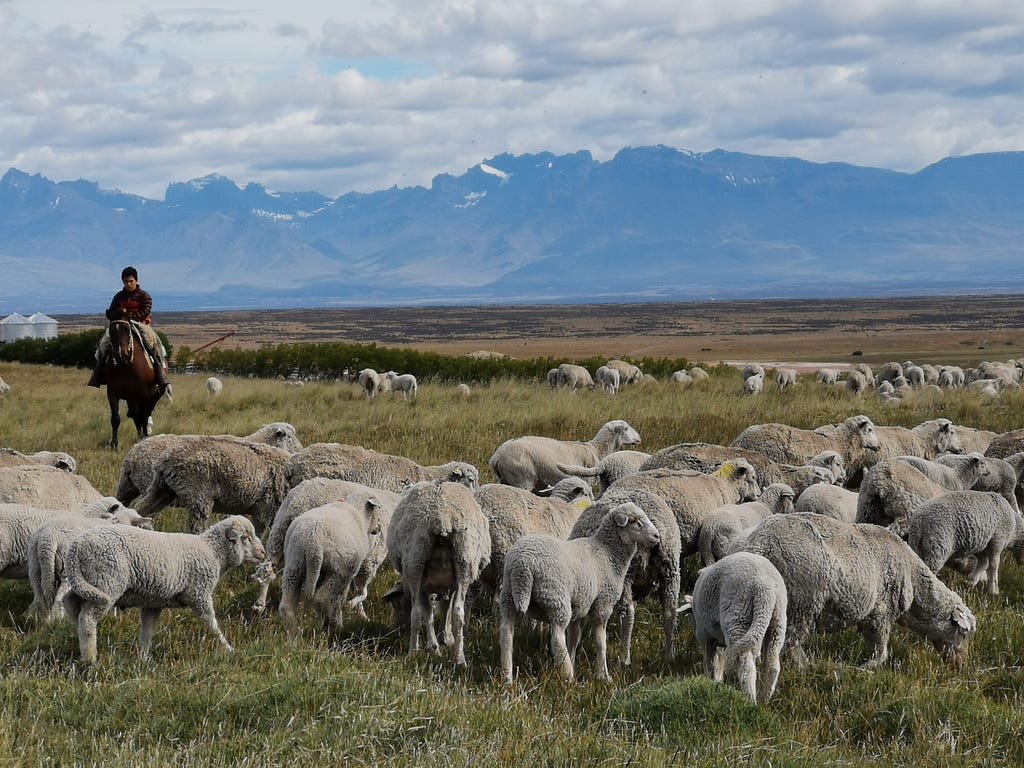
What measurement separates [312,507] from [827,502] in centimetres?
463

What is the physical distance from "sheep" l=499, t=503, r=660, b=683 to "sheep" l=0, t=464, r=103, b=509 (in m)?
4.77

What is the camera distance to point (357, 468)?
11.5m

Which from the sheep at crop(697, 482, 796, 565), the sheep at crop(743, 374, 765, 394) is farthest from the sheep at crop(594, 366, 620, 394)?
the sheep at crop(697, 482, 796, 565)

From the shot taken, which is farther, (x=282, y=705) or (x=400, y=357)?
(x=400, y=357)

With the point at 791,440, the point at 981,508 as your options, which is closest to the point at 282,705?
the point at 981,508

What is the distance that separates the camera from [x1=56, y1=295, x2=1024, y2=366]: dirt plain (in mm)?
76750

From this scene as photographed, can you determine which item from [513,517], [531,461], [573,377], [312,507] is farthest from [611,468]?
[573,377]

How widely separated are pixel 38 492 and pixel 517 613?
4902 millimetres

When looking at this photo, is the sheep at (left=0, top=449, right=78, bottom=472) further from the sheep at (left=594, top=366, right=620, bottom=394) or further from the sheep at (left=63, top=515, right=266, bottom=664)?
the sheep at (left=594, top=366, right=620, bottom=394)

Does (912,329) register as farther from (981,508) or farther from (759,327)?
(981,508)

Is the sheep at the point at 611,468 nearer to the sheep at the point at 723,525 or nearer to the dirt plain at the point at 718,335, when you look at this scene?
the sheep at the point at 723,525

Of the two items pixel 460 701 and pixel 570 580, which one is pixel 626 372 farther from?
A: pixel 460 701

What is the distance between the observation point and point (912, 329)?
347 feet

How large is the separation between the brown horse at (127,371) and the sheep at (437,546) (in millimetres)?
11067
